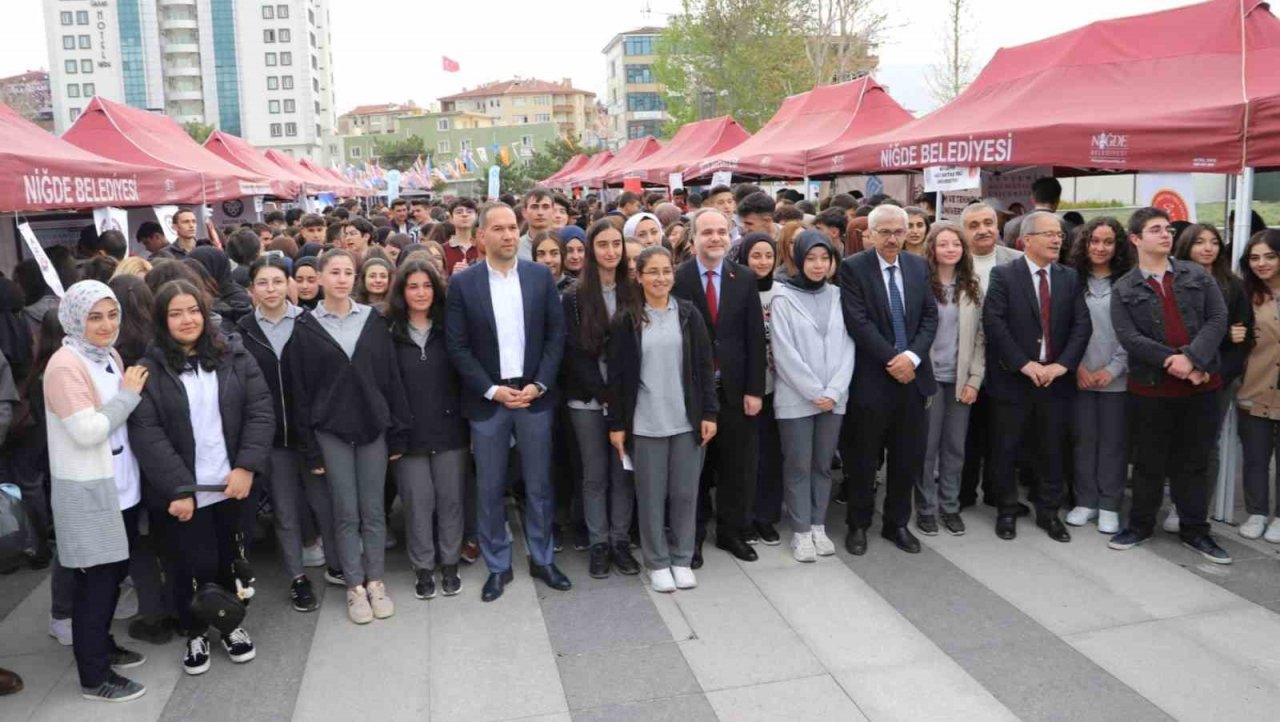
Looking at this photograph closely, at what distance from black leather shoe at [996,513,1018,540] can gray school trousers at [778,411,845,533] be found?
43.1 inches

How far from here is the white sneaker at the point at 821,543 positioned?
5.23m

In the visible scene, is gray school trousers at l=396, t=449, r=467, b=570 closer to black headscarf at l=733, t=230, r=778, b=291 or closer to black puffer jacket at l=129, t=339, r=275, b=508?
black puffer jacket at l=129, t=339, r=275, b=508

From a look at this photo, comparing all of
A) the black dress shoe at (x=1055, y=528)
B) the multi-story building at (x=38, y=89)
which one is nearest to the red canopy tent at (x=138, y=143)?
the black dress shoe at (x=1055, y=528)

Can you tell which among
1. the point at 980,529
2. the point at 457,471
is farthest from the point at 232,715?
the point at 980,529

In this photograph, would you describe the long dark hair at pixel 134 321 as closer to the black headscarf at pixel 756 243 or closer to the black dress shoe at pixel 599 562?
the black dress shoe at pixel 599 562

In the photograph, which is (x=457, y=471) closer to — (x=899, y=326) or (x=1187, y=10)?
(x=899, y=326)

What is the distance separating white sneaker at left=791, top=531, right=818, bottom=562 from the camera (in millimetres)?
5184

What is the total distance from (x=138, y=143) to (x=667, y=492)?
853 centimetres

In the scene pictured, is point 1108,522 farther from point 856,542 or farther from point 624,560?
point 624,560

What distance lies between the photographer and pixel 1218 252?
17.2 feet

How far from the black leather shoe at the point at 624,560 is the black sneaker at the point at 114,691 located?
7.62 ft

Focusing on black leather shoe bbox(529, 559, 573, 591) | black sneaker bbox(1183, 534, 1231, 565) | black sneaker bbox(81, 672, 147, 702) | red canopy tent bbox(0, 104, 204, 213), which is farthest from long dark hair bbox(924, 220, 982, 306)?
red canopy tent bbox(0, 104, 204, 213)

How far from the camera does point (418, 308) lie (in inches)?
183

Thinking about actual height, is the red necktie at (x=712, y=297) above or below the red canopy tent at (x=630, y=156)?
below
